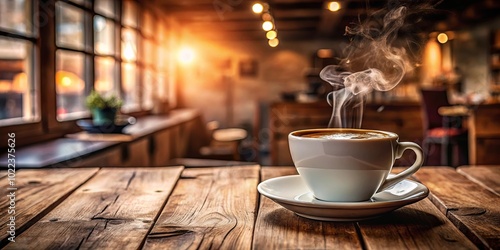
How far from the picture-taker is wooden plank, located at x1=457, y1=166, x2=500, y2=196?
1.10 m

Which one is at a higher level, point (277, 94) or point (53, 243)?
point (277, 94)

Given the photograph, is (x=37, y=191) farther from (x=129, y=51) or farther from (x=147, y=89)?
(x=147, y=89)

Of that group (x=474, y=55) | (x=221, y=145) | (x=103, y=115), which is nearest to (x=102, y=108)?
(x=103, y=115)

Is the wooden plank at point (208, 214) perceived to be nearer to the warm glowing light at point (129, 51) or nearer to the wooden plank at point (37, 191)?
the wooden plank at point (37, 191)

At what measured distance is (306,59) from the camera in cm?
1070

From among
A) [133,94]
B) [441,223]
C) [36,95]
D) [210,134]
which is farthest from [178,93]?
[441,223]

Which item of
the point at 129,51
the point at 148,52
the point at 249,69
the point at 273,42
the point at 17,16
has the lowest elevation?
the point at 17,16

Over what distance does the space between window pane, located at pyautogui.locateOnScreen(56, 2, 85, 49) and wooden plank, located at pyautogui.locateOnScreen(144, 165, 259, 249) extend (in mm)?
2596

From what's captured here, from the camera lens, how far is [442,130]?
5.15m

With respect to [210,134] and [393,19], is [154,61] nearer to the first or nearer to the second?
[210,134]

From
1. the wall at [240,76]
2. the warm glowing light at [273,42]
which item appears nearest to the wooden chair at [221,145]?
Answer: the warm glowing light at [273,42]

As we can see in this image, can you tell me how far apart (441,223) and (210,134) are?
5926mm

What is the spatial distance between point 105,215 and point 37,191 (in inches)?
11.1

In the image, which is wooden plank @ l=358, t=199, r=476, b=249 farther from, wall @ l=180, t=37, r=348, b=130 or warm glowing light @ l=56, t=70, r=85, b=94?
wall @ l=180, t=37, r=348, b=130
